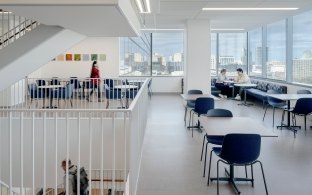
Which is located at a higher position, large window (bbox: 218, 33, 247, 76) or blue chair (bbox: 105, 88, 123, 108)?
large window (bbox: 218, 33, 247, 76)

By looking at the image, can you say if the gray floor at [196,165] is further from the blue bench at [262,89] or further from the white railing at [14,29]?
the blue bench at [262,89]

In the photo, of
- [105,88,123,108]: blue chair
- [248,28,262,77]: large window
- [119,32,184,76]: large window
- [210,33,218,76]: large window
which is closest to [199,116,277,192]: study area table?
[105,88,123,108]: blue chair

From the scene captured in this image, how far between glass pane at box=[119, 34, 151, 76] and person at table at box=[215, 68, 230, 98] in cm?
380

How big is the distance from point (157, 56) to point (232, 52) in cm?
373

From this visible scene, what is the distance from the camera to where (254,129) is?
4.47 meters

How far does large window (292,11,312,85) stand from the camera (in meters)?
10.5

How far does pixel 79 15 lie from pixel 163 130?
187 inches

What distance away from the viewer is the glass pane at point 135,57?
1609cm

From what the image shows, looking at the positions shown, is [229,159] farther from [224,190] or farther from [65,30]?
[65,30]

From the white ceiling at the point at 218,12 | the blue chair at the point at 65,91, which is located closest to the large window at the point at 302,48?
the white ceiling at the point at 218,12

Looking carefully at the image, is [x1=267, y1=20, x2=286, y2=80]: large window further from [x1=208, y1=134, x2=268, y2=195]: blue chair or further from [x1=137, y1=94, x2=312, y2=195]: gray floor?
[x1=208, y1=134, x2=268, y2=195]: blue chair

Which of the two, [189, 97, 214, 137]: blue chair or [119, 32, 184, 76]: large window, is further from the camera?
[119, 32, 184, 76]: large window

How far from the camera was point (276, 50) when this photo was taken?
1305 cm

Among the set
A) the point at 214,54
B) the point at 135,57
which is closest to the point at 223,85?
the point at 214,54
